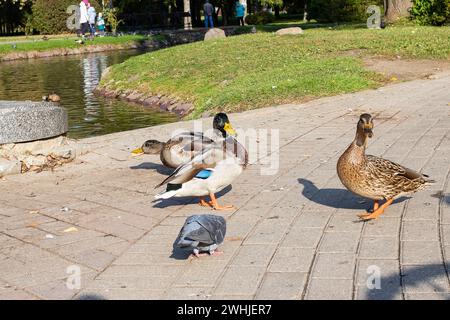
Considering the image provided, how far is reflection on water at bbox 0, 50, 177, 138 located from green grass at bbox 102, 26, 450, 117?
119 cm

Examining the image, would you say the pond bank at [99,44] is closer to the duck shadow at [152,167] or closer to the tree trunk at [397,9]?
the tree trunk at [397,9]

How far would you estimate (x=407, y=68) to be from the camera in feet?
57.8

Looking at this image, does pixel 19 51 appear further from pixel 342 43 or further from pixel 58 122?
pixel 58 122

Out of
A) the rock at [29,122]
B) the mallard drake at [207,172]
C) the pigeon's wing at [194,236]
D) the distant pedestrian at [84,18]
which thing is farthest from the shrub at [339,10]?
the pigeon's wing at [194,236]

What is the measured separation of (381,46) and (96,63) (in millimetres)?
16796

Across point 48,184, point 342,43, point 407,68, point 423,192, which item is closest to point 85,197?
point 48,184

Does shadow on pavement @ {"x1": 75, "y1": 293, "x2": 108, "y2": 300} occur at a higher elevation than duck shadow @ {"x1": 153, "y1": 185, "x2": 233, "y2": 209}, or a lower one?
lower

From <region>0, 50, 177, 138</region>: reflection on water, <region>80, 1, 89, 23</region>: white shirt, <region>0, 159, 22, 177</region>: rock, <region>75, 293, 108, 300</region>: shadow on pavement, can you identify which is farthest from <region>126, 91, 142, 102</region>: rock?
<region>80, 1, 89, 23</region>: white shirt

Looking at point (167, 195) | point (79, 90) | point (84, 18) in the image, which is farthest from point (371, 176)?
point (84, 18)

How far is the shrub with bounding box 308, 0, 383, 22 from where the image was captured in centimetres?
4434

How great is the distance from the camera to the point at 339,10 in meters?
45.9

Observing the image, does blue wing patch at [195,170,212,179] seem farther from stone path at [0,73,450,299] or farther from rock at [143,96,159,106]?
rock at [143,96,159,106]
